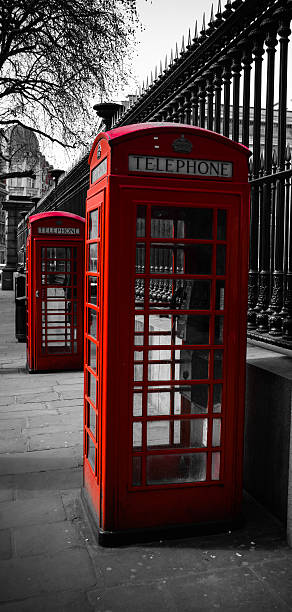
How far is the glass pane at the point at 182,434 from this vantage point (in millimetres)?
3592

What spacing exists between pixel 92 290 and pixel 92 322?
0.20 m

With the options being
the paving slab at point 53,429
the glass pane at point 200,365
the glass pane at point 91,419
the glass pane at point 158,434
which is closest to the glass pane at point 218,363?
the glass pane at point 200,365

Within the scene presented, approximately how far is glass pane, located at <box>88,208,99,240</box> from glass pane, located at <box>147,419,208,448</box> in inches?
53.0

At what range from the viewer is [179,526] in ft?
9.89

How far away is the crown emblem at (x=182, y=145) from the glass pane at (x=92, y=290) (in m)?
0.86

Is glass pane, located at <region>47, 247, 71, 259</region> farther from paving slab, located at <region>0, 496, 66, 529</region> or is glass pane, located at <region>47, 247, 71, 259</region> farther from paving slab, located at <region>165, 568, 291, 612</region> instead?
paving slab, located at <region>165, 568, 291, 612</region>

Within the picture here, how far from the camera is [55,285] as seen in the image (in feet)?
25.0

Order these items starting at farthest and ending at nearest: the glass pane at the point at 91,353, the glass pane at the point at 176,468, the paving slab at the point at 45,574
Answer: the glass pane at the point at 91,353 < the glass pane at the point at 176,468 < the paving slab at the point at 45,574

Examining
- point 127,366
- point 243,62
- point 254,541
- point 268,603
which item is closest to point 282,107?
point 243,62

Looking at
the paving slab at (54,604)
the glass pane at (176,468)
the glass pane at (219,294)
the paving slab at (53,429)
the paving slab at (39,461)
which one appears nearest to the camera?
the paving slab at (54,604)

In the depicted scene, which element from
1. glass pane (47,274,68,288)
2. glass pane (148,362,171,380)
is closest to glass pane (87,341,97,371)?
glass pane (148,362,171,380)

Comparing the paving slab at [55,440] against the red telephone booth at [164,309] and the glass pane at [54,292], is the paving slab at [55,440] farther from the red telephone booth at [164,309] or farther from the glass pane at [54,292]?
the glass pane at [54,292]

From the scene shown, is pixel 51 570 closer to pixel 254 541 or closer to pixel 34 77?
pixel 254 541

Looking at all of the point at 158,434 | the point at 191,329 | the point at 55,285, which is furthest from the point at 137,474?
the point at 55,285
